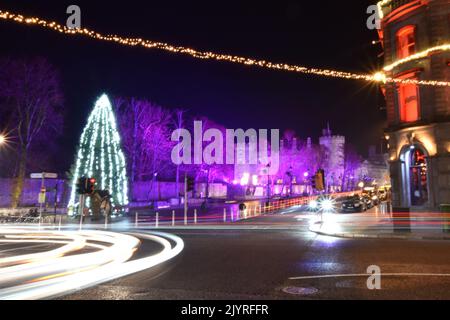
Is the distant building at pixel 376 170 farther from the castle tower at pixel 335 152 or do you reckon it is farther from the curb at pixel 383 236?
the curb at pixel 383 236

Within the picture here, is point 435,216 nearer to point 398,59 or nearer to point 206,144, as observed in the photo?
point 398,59

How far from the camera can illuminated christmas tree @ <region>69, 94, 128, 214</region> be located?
105ft

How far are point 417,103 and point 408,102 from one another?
39.0 inches

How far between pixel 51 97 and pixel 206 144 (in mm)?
29964

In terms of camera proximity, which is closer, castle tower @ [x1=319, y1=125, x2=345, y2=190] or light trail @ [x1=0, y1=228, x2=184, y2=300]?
light trail @ [x1=0, y1=228, x2=184, y2=300]

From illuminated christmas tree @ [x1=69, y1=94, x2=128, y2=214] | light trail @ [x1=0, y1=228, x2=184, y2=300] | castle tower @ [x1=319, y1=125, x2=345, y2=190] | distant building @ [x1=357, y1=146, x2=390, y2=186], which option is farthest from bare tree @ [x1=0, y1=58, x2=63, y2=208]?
distant building @ [x1=357, y1=146, x2=390, y2=186]

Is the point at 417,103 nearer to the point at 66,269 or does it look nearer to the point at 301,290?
the point at 301,290

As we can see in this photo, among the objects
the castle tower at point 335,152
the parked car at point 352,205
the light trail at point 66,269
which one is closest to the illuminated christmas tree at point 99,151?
the light trail at point 66,269

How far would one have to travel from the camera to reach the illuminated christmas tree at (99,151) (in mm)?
31969

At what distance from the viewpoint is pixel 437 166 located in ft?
80.6

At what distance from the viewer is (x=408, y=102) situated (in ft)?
89.3

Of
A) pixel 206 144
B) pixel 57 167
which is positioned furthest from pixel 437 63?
pixel 57 167

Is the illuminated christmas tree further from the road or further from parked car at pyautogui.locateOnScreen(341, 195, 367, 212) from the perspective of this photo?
parked car at pyautogui.locateOnScreen(341, 195, 367, 212)

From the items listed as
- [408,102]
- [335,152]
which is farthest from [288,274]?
[335,152]
